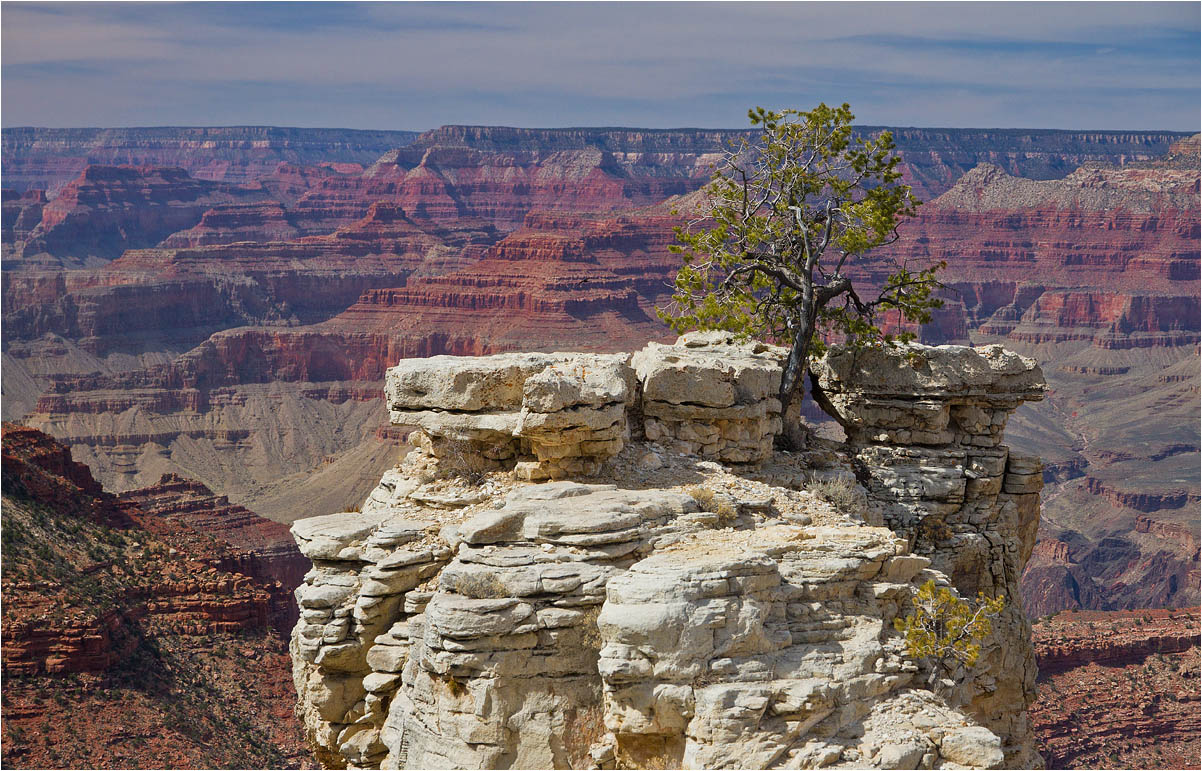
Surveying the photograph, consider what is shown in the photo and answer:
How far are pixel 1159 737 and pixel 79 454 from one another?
122684 millimetres

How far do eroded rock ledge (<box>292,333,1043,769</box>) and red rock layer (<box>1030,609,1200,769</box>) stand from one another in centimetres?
3116

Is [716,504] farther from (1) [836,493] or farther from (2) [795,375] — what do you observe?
(2) [795,375]

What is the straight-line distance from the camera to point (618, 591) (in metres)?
16.7

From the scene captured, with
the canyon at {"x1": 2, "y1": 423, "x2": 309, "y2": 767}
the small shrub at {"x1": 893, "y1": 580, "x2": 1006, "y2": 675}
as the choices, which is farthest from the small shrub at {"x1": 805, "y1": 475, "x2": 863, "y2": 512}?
the canyon at {"x1": 2, "y1": 423, "x2": 309, "y2": 767}

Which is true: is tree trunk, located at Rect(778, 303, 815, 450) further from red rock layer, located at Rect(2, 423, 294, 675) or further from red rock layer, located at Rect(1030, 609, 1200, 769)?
red rock layer, located at Rect(1030, 609, 1200, 769)

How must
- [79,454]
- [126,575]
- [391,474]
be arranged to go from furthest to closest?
[79,454] → [126,575] → [391,474]

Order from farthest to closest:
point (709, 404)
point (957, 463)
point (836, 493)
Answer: point (957, 463) → point (836, 493) → point (709, 404)

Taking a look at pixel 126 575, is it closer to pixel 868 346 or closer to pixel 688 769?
pixel 868 346

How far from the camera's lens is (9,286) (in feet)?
643

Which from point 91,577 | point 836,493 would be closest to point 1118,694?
point 836,493

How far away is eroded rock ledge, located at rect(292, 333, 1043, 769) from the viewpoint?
53.7 feet

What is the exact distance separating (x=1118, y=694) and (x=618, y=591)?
46528 millimetres

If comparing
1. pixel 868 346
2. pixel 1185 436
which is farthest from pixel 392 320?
pixel 868 346

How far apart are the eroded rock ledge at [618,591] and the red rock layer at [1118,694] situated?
102ft
